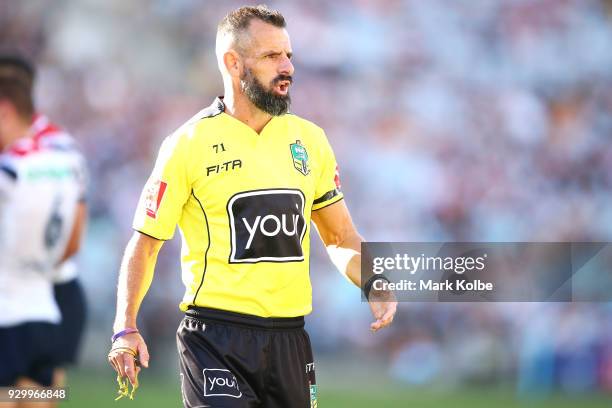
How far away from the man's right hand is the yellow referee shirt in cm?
40

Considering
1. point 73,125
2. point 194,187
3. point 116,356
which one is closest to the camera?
point 116,356

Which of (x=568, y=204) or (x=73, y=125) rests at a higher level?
(x=73, y=125)

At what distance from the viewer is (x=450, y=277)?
642 centimetres

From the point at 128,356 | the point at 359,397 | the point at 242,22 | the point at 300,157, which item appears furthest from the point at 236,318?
the point at 359,397

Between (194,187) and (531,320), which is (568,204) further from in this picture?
(194,187)

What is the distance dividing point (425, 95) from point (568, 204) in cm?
221

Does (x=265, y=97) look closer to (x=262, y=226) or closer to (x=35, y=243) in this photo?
(x=262, y=226)

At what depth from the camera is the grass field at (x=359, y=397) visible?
33.8 feet

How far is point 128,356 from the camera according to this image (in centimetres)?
416

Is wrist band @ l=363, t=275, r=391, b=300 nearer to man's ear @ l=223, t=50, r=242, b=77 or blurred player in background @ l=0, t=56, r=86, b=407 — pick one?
man's ear @ l=223, t=50, r=242, b=77

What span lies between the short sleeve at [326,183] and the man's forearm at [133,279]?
2.73 ft

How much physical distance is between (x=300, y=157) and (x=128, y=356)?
3.99 ft

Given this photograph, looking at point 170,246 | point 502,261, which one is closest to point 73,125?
point 170,246

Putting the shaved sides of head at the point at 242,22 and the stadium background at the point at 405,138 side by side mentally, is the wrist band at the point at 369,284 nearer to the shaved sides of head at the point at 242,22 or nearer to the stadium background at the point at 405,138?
the shaved sides of head at the point at 242,22
